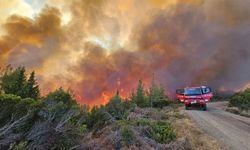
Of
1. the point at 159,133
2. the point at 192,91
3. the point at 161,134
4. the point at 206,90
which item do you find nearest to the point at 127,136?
the point at 161,134

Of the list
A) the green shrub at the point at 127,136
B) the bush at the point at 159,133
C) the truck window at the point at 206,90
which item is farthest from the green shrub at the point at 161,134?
the truck window at the point at 206,90

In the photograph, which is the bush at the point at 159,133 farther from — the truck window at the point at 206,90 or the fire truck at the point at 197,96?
the truck window at the point at 206,90

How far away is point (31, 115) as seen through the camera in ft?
47.6

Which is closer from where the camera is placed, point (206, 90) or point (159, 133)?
point (159, 133)

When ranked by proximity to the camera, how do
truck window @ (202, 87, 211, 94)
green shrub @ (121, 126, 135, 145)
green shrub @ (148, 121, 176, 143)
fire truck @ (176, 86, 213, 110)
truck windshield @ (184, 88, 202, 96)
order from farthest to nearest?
truck windshield @ (184, 88, 202, 96)
truck window @ (202, 87, 211, 94)
fire truck @ (176, 86, 213, 110)
green shrub @ (148, 121, 176, 143)
green shrub @ (121, 126, 135, 145)

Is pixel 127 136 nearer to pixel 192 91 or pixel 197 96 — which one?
pixel 197 96

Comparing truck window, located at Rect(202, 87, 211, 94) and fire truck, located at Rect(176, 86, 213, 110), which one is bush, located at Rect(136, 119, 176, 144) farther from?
truck window, located at Rect(202, 87, 211, 94)

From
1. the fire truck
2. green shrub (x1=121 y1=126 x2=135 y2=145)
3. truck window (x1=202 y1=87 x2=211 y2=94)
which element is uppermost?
truck window (x1=202 y1=87 x2=211 y2=94)

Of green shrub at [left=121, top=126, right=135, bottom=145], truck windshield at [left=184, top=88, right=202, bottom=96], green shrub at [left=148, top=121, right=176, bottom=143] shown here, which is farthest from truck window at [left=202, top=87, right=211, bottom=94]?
green shrub at [left=121, top=126, right=135, bottom=145]

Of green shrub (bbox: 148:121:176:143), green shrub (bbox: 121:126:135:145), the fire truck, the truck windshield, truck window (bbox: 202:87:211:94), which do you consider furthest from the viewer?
the truck windshield

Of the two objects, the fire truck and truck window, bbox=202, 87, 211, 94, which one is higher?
truck window, bbox=202, 87, 211, 94

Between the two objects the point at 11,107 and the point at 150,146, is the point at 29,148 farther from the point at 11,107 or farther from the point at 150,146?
the point at 150,146

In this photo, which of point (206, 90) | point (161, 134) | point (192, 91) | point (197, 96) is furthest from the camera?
point (192, 91)

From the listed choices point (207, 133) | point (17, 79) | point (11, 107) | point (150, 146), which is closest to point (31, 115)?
point (11, 107)
